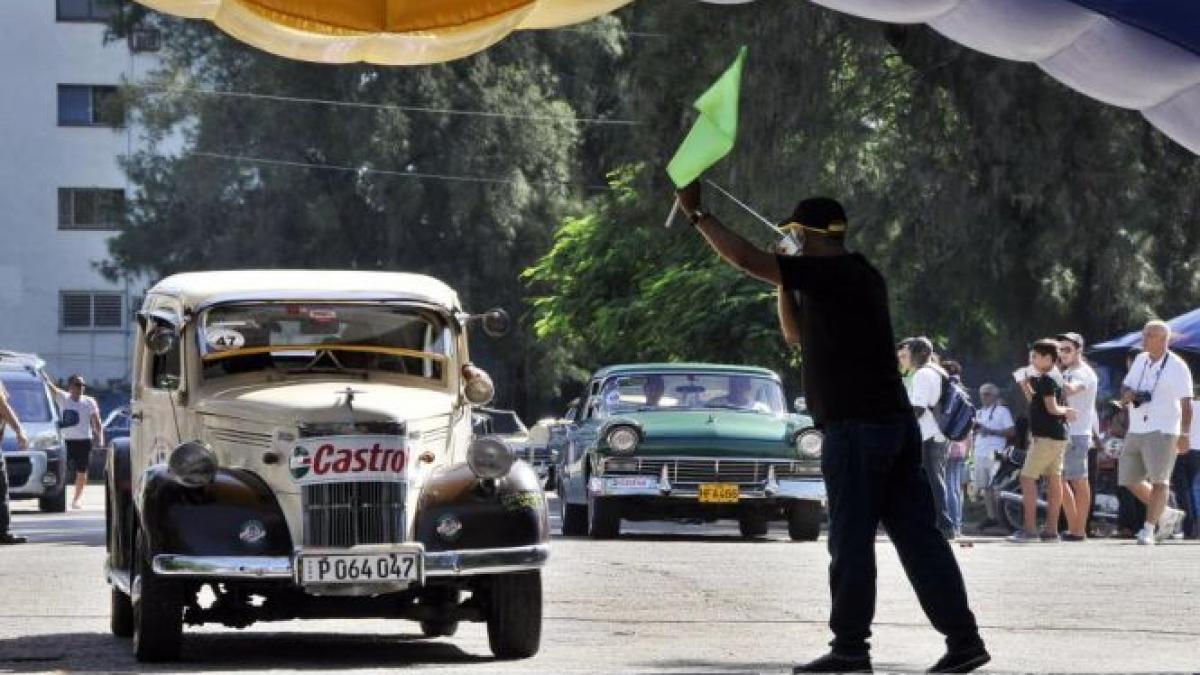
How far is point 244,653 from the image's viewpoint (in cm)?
1350

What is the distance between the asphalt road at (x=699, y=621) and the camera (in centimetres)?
1286

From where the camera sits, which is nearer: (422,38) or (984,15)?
(984,15)

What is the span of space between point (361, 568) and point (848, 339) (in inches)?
118

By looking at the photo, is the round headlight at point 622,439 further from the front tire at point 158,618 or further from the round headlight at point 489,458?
the front tire at point 158,618

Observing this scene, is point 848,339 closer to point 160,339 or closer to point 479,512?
point 479,512

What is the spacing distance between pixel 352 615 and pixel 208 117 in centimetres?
5099

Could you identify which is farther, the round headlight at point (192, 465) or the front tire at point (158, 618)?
the round headlight at point (192, 465)

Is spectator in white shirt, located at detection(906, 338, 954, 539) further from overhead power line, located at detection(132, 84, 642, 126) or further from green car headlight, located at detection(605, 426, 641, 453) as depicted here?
overhead power line, located at detection(132, 84, 642, 126)

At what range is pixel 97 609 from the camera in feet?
53.8

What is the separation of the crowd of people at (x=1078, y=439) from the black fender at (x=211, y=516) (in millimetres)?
10931

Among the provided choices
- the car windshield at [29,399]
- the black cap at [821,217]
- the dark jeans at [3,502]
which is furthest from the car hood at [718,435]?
the black cap at [821,217]

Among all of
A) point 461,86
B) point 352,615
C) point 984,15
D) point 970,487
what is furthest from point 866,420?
point 461,86

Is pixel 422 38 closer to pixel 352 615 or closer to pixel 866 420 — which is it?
pixel 352 615

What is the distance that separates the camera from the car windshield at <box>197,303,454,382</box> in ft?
46.8
